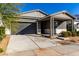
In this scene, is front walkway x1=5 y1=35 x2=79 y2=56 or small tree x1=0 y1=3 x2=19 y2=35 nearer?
front walkway x1=5 y1=35 x2=79 y2=56

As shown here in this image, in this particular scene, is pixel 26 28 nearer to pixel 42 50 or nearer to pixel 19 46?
pixel 19 46

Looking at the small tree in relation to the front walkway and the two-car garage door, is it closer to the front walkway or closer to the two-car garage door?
the front walkway

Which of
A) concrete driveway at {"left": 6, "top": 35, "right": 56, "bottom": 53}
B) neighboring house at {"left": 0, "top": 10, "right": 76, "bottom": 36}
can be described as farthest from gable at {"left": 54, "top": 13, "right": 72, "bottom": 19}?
concrete driveway at {"left": 6, "top": 35, "right": 56, "bottom": 53}

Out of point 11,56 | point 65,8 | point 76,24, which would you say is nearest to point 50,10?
point 65,8

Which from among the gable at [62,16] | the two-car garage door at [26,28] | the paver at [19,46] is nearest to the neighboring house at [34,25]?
the two-car garage door at [26,28]

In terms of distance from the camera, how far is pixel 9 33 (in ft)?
68.0

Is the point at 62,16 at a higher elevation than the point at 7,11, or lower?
lower

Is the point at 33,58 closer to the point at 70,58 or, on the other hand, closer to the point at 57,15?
the point at 70,58

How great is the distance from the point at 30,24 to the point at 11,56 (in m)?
14.6

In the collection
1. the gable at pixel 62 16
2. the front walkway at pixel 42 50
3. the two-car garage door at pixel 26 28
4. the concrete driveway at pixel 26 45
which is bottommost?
the front walkway at pixel 42 50

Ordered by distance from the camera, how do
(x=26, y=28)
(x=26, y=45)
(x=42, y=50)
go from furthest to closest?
(x=26, y=28), (x=26, y=45), (x=42, y=50)

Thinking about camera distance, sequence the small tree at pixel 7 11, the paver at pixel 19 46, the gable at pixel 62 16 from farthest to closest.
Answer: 1. the gable at pixel 62 16
2. the small tree at pixel 7 11
3. the paver at pixel 19 46

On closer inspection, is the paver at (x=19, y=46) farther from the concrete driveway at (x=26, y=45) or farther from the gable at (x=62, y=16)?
the gable at (x=62, y=16)

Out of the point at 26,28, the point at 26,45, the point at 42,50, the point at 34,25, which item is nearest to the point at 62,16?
the point at 34,25
